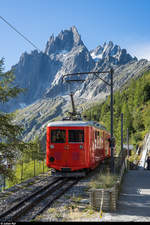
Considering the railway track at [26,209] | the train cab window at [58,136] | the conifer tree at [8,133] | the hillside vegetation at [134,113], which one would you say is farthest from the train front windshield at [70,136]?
the hillside vegetation at [134,113]

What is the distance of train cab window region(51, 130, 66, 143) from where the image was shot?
17.6 metres

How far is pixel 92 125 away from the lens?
18.8m

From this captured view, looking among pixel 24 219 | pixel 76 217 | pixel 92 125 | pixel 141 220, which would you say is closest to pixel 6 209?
pixel 24 219

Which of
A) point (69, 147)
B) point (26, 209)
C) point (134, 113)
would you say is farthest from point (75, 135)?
point (134, 113)

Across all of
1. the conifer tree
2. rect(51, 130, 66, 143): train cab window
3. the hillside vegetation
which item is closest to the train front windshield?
rect(51, 130, 66, 143): train cab window

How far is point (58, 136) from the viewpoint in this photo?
58.0 ft

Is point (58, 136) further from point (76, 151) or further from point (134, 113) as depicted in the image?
point (134, 113)

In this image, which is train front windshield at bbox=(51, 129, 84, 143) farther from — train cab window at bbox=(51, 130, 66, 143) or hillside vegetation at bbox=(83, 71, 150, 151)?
hillside vegetation at bbox=(83, 71, 150, 151)

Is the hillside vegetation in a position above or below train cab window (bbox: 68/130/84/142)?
above

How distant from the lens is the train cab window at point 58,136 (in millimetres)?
17562

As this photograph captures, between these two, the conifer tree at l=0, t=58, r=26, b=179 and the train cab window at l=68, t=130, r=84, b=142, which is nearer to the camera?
the conifer tree at l=0, t=58, r=26, b=179

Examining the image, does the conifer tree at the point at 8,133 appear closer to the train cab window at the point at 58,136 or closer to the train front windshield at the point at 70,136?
the train cab window at the point at 58,136

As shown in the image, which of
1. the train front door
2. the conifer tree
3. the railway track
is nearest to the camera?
the railway track

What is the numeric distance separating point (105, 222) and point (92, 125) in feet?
38.1
